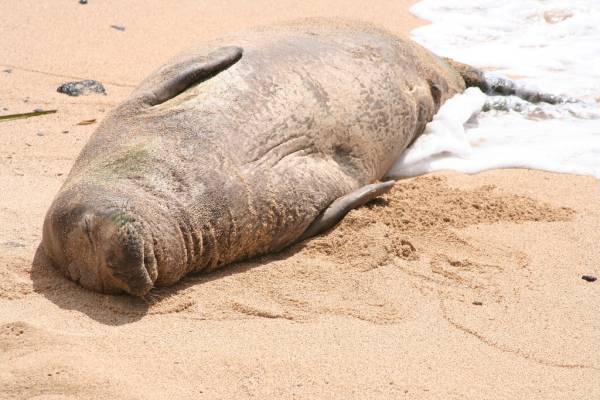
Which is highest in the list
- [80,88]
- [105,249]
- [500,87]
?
[105,249]

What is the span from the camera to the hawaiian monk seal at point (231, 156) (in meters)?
3.50

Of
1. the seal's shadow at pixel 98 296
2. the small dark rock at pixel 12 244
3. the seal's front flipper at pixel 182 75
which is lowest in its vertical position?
the small dark rock at pixel 12 244

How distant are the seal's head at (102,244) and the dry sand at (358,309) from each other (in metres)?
0.09

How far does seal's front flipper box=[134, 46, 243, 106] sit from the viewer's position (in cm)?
414

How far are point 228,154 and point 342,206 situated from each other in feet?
2.25

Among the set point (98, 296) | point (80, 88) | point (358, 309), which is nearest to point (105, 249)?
point (98, 296)

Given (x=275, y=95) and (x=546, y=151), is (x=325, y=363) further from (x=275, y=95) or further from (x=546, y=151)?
(x=546, y=151)

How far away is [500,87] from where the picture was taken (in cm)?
680

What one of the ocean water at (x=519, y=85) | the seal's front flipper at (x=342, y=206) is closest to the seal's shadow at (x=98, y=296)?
the seal's front flipper at (x=342, y=206)

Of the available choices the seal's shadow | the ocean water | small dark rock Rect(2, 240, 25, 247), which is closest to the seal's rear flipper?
the ocean water

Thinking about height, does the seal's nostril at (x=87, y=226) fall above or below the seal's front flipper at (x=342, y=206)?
above

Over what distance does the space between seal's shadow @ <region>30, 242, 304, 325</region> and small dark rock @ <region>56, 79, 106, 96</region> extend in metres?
2.76

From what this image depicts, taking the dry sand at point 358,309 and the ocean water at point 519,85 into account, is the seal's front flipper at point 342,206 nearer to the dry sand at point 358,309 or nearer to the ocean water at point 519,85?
the dry sand at point 358,309

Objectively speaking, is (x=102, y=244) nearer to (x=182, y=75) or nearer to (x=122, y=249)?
(x=122, y=249)
